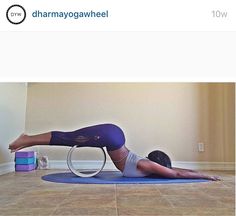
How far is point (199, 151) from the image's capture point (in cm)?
378

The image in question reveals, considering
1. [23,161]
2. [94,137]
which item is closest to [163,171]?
[94,137]

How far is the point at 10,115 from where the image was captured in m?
3.24

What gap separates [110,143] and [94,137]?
0.15 m

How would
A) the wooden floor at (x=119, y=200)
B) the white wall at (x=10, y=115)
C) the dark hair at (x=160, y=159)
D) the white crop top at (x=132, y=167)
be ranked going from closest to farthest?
the wooden floor at (x=119, y=200), the white crop top at (x=132, y=167), the dark hair at (x=160, y=159), the white wall at (x=10, y=115)

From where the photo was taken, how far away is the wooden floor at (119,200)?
130 centimetres

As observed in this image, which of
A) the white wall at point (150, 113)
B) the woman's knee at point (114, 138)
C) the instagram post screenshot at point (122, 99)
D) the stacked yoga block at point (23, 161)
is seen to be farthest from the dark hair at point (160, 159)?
the stacked yoga block at point (23, 161)
